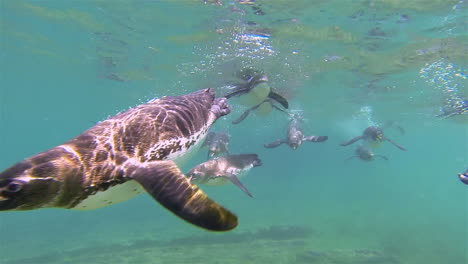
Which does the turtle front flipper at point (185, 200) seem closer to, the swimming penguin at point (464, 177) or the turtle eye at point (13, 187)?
the turtle eye at point (13, 187)

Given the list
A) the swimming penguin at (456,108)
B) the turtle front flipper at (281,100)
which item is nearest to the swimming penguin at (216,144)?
the turtle front flipper at (281,100)

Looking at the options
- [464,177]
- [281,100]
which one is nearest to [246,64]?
[281,100]

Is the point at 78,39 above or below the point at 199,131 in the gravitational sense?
above

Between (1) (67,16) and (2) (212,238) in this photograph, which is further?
(2) (212,238)

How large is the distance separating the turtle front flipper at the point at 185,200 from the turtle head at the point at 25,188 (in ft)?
2.30

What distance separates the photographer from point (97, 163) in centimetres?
274

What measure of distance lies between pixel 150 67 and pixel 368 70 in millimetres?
15418

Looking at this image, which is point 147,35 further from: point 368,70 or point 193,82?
point 368,70

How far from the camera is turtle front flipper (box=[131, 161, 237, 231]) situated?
2104 millimetres

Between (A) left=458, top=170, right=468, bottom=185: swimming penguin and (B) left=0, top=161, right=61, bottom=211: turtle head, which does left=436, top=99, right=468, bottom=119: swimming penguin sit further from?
(B) left=0, top=161, right=61, bottom=211: turtle head

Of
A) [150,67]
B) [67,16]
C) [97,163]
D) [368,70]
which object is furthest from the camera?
[150,67]

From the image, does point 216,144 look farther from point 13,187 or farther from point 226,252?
point 13,187

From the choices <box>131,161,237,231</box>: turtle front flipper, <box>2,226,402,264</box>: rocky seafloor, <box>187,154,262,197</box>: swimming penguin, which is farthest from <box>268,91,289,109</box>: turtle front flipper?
<box>131,161,237,231</box>: turtle front flipper

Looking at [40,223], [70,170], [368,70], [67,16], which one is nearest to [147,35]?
[67,16]
